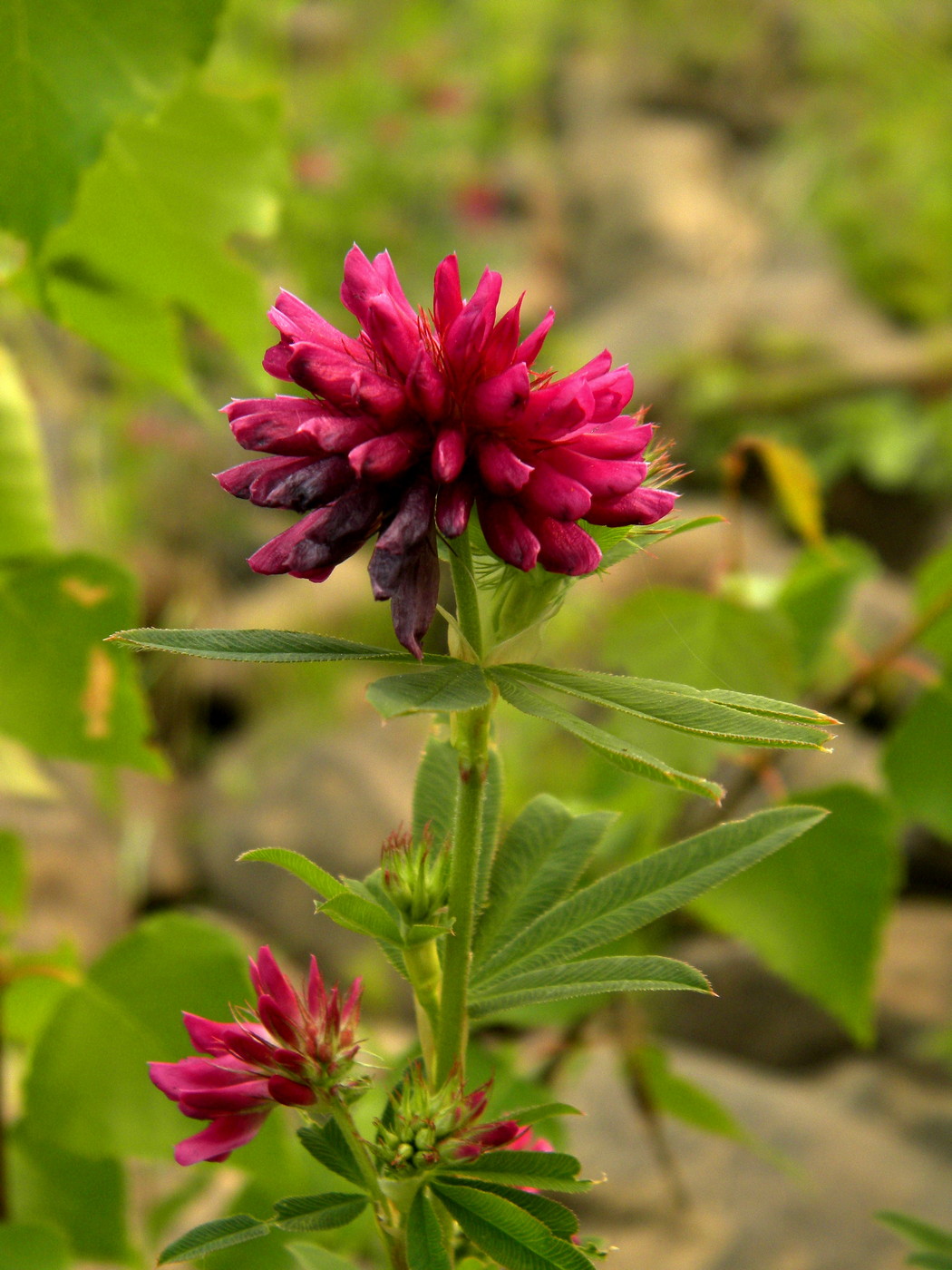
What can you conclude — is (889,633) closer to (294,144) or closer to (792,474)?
(792,474)

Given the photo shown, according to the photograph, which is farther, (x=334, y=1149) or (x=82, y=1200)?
(x=82, y=1200)

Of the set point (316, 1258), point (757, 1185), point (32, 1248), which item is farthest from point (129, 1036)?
point (757, 1185)

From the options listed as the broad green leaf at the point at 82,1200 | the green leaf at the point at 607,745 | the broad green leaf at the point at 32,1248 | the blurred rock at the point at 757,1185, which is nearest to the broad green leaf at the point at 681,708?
the green leaf at the point at 607,745

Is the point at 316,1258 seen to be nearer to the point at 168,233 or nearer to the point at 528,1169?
the point at 528,1169

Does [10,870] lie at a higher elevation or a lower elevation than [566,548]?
lower

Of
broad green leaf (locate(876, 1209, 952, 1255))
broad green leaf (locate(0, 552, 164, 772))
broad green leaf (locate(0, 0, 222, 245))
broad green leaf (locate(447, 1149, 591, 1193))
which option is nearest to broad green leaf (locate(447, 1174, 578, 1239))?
broad green leaf (locate(447, 1149, 591, 1193))

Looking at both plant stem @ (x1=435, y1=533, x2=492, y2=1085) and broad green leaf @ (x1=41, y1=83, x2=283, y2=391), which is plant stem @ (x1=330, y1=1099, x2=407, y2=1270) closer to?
plant stem @ (x1=435, y1=533, x2=492, y2=1085)

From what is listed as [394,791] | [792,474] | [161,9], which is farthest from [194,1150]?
[394,791]
